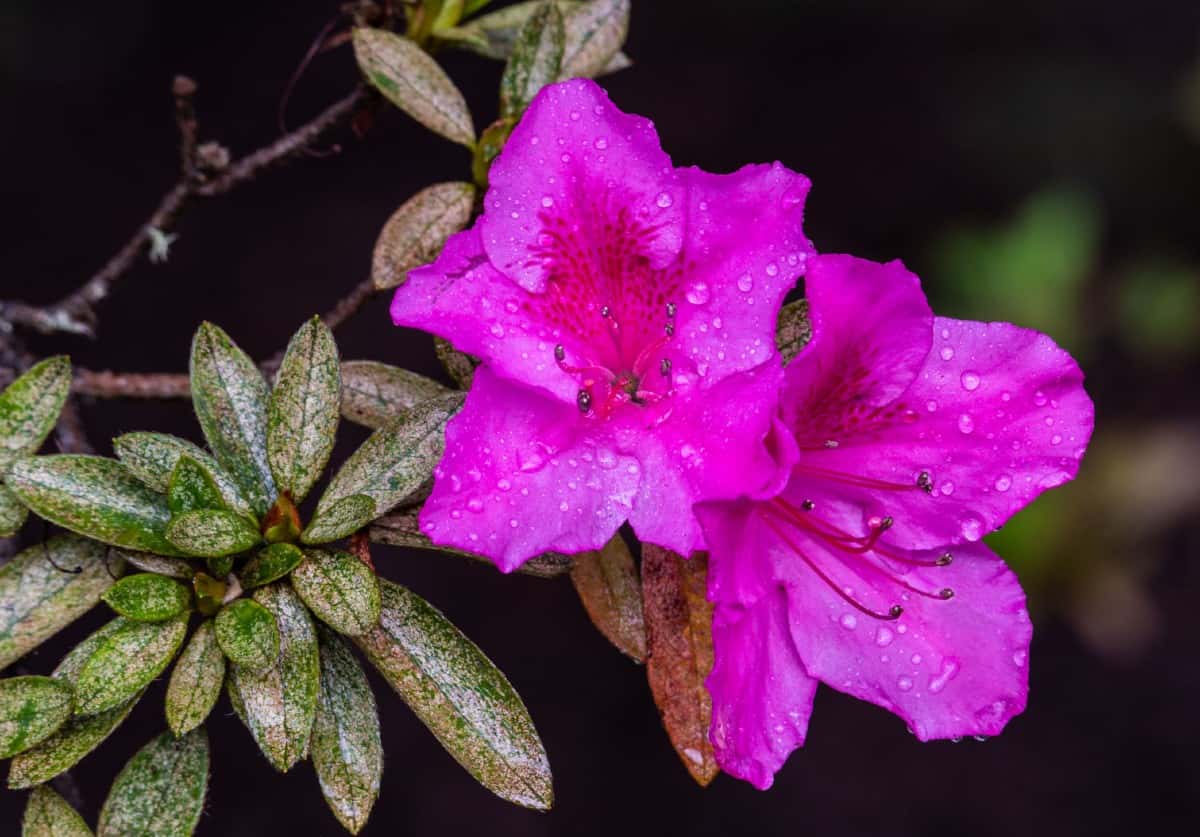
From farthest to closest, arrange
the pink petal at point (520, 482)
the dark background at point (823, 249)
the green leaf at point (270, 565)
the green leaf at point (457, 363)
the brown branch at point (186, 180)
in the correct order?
the dark background at point (823, 249), the brown branch at point (186, 180), the green leaf at point (457, 363), the green leaf at point (270, 565), the pink petal at point (520, 482)

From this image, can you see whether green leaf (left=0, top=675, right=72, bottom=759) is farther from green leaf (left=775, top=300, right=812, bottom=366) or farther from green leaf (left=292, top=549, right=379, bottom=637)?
green leaf (left=775, top=300, right=812, bottom=366)

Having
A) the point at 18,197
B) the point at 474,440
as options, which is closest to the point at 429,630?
the point at 474,440

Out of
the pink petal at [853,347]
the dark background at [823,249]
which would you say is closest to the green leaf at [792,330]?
the pink petal at [853,347]

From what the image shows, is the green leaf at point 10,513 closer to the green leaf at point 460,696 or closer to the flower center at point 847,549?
the green leaf at point 460,696

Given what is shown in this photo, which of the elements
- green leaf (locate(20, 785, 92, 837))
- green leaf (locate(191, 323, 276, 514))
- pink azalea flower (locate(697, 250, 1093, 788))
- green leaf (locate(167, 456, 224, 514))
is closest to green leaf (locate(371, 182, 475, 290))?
green leaf (locate(191, 323, 276, 514))

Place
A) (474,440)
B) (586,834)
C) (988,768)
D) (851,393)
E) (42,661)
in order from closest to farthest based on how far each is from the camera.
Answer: (474,440)
(851,393)
(42,661)
(586,834)
(988,768)

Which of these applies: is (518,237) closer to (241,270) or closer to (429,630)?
(429,630)
